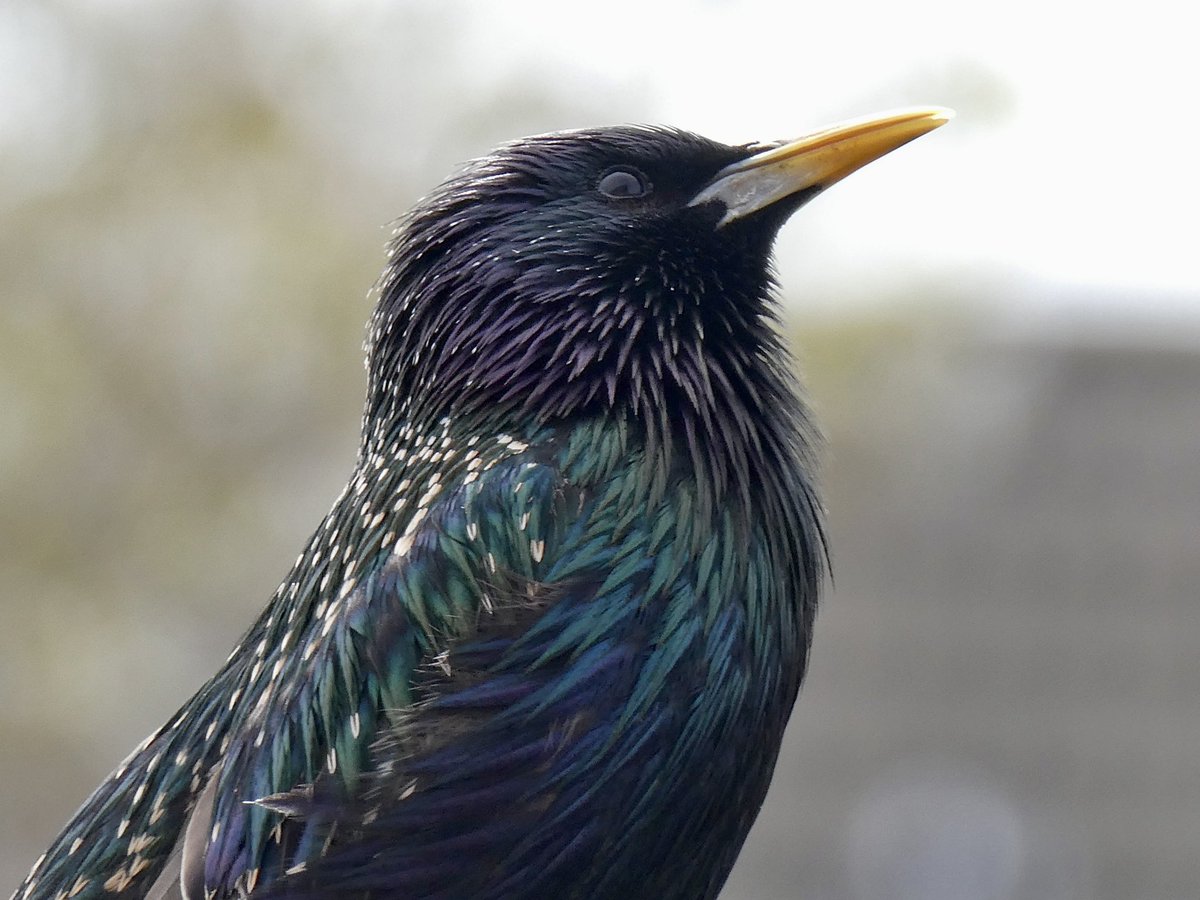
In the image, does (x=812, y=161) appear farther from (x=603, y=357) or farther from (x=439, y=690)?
(x=439, y=690)

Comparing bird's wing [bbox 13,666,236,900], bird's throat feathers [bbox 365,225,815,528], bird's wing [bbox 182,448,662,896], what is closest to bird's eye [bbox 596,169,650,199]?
bird's throat feathers [bbox 365,225,815,528]

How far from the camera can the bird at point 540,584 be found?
2.47m

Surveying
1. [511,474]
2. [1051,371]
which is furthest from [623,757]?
[1051,371]

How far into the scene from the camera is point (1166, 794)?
34.7 ft

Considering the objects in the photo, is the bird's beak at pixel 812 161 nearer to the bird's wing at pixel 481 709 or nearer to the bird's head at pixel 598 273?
the bird's head at pixel 598 273

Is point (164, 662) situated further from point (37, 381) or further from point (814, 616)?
point (814, 616)

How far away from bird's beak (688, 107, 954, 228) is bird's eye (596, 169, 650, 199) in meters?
0.10

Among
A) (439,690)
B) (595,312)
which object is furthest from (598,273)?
(439,690)

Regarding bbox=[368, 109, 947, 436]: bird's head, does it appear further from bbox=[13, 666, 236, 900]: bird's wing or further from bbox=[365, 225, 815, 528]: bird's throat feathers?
bbox=[13, 666, 236, 900]: bird's wing

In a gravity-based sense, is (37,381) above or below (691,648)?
above

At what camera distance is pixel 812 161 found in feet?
10.1

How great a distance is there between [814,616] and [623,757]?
0.50 m

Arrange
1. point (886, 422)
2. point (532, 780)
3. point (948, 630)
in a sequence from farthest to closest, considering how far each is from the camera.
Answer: point (948, 630) < point (886, 422) < point (532, 780)

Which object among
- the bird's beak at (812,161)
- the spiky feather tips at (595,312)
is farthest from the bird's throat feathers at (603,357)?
the bird's beak at (812,161)
